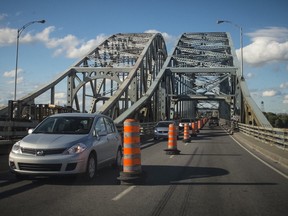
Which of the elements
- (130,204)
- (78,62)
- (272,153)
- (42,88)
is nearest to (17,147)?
(130,204)

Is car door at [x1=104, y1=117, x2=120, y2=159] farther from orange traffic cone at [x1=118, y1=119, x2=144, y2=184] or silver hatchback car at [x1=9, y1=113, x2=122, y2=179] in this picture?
orange traffic cone at [x1=118, y1=119, x2=144, y2=184]

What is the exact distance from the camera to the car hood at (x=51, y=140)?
905cm

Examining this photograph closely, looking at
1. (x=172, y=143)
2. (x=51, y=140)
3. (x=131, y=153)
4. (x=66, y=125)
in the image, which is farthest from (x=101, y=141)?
(x=172, y=143)

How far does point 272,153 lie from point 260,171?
467cm

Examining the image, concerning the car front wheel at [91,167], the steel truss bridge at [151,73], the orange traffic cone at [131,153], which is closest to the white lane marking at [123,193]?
the orange traffic cone at [131,153]

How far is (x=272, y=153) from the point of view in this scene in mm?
16547

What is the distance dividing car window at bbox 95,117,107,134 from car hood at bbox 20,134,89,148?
1011 millimetres

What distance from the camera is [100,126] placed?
11156 millimetres

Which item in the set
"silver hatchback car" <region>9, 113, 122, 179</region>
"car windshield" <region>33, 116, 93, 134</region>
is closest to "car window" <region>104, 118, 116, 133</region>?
"silver hatchback car" <region>9, 113, 122, 179</region>

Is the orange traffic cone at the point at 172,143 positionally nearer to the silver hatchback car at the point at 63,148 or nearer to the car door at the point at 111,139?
the car door at the point at 111,139

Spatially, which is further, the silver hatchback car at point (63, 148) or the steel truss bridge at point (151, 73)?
the steel truss bridge at point (151, 73)

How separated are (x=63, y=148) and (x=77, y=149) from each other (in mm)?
361

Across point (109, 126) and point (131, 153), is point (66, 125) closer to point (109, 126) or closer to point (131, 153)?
point (109, 126)

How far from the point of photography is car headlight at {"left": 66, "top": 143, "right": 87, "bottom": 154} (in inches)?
359
